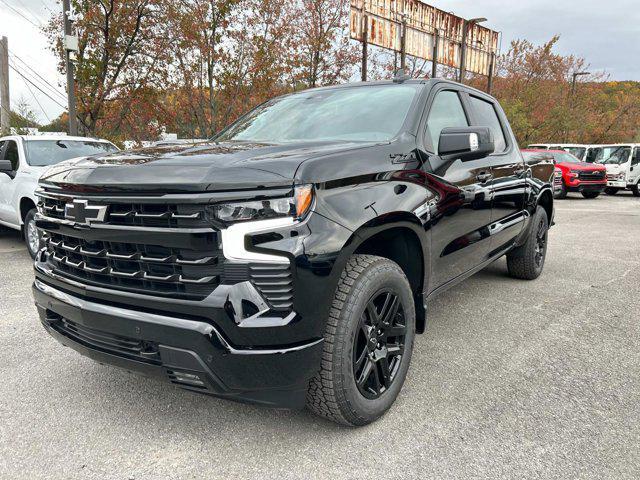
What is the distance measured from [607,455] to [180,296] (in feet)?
6.66

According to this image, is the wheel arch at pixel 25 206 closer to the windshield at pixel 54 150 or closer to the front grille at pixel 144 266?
the windshield at pixel 54 150

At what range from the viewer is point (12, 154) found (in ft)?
22.6

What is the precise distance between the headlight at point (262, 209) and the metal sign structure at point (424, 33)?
607 inches

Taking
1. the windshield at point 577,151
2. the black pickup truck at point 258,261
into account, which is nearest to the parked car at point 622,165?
the windshield at point 577,151

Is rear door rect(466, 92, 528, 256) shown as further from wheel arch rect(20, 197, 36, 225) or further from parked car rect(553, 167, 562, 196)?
wheel arch rect(20, 197, 36, 225)

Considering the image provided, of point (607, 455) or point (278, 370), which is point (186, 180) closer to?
point (278, 370)

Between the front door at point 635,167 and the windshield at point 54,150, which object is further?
the front door at point 635,167

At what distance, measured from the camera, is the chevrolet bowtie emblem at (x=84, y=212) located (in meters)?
2.11

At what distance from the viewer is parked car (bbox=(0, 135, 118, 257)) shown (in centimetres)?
627

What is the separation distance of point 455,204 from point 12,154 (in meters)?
6.52

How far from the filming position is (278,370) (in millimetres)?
1993

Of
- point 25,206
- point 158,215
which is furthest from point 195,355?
point 25,206

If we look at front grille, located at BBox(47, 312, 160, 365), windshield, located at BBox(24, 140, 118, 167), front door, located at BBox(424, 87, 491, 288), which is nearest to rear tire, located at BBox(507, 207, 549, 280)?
front door, located at BBox(424, 87, 491, 288)

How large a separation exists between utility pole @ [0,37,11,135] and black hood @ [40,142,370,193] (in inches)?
710
